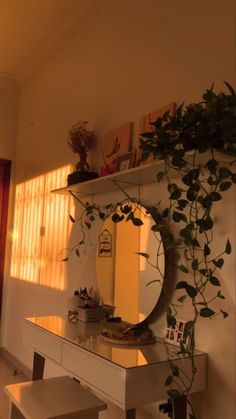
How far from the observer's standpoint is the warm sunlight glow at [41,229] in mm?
3080

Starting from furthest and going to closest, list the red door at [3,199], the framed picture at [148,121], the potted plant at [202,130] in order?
the red door at [3,199] → the framed picture at [148,121] → the potted plant at [202,130]

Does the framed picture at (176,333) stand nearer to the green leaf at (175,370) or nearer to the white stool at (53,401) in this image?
the green leaf at (175,370)

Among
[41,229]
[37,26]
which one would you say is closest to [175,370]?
[41,229]

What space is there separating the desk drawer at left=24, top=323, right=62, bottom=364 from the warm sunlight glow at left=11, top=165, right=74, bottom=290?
0.69 metres

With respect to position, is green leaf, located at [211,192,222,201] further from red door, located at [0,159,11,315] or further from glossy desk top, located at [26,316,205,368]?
red door, located at [0,159,11,315]

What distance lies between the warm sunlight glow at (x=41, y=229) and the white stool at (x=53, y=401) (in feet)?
3.30

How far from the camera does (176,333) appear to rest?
1.81m

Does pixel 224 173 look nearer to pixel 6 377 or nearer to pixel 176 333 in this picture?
pixel 176 333

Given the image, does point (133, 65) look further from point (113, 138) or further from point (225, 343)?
point (225, 343)

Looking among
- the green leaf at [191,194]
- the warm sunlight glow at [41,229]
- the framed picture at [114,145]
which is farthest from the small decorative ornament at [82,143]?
the green leaf at [191,194]

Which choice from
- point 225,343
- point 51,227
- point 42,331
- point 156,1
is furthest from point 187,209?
point 51,227

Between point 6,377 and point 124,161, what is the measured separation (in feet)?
7.90

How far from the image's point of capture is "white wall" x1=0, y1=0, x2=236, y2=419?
168cm

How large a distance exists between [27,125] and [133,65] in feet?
6.46
